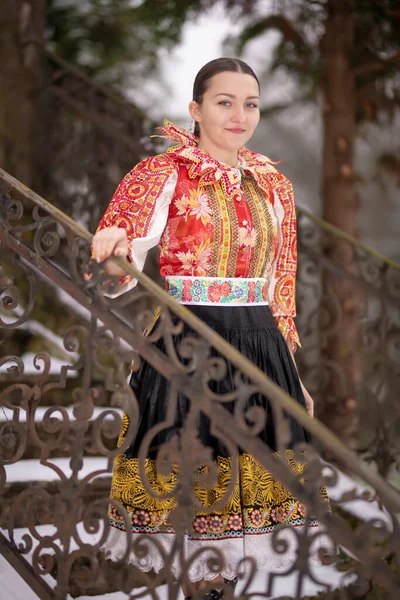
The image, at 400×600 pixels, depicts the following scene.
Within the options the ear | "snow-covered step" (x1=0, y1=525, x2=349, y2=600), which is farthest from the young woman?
"snow-covered step" (x1=0, y1=525, x2=349, y2=600)

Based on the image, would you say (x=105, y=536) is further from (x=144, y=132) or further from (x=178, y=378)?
(x=144, y=132)

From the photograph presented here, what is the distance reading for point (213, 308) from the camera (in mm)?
2414

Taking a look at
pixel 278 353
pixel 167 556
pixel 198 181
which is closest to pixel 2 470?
pixel 167 556

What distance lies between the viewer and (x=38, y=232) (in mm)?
2355

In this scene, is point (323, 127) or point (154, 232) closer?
point (154, 232)

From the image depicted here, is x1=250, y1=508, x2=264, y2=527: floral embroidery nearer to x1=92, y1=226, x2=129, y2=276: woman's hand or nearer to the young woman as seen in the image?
the young woman

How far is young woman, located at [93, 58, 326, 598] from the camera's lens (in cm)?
229

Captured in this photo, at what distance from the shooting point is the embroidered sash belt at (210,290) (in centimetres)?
241

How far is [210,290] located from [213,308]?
62mm

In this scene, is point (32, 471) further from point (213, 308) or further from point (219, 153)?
point (219, 153)

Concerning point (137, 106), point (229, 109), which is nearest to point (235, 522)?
point (229, 109)

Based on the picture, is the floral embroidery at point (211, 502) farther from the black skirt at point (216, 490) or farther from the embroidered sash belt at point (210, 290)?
the embroidered sash belt at point (210, 290)

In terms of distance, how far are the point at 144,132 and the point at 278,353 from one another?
111 inches

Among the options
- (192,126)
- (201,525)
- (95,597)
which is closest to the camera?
(201,525)
